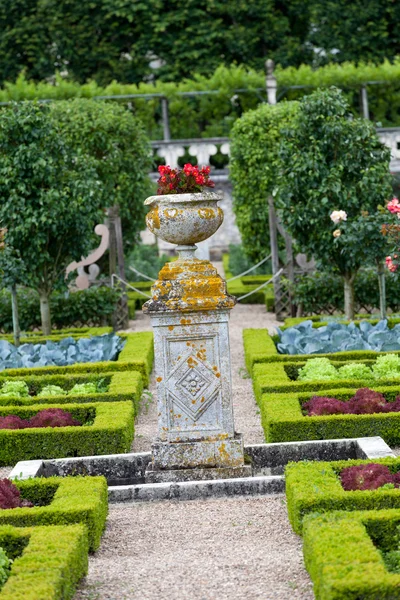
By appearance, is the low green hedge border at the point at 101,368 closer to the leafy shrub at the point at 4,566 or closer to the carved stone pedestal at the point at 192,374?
the carved stone pedestal at the point at 192,374

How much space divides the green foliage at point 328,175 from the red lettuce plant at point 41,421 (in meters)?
6.28

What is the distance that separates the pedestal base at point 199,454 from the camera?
29.6 feet

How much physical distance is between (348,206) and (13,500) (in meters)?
9.26

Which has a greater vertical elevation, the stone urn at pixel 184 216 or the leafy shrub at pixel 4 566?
the stone urn at pixel 184 216

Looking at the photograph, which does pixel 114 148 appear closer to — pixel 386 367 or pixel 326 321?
pixel 326 321

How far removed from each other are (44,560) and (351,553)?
5.33 feet

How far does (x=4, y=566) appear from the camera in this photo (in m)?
6.56

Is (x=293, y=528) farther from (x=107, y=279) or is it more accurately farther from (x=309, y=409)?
(x=107, y=279)

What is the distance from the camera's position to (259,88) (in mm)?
27359

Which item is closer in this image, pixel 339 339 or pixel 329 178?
pixel 339 339

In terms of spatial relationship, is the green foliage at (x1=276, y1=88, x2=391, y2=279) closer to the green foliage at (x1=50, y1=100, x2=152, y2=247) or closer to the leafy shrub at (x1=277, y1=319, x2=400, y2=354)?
the leafy shrub at (x1=277, y1=319, x2=400, y2=354)

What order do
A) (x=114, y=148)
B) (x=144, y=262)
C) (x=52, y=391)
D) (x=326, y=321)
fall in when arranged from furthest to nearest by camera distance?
(x=144, y=262), (x=114, y=148), (x=326, y=321), (x=52, y=391)

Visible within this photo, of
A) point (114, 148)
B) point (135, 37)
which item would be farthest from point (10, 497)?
point (135, 37)

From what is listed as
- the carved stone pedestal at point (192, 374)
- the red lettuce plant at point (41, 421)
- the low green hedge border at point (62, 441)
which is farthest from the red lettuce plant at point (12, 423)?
the carved stone pedestal at point (192, 374)
